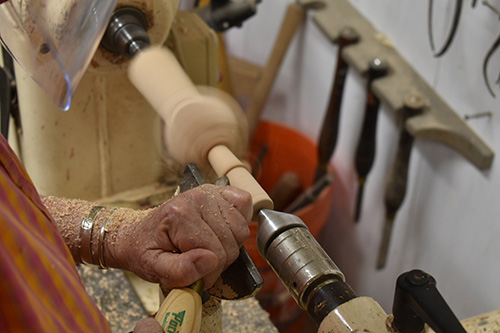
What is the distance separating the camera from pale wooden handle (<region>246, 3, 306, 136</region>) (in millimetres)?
1839

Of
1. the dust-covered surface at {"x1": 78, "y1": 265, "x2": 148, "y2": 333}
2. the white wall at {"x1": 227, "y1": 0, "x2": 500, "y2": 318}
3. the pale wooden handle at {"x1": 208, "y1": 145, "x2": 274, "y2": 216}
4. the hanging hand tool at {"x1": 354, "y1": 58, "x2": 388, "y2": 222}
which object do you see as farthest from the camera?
the hanging hand tool at {"x1": 354, "y1": 58, "x2": 388, "y2": 222}

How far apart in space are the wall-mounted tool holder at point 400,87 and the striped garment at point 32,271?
94 centimetres

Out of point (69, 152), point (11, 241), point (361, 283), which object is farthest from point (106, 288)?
point (361, 283)

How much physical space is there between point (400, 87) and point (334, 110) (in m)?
0.23

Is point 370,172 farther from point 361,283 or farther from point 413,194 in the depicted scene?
point 361,283

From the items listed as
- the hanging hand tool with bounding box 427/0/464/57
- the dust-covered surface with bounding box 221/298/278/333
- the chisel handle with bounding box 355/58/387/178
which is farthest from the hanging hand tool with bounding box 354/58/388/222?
the dust-covered surface with bounding box 221/298/278/333

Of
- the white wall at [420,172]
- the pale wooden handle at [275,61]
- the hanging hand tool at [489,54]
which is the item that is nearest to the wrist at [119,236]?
the white wall at [420,172]

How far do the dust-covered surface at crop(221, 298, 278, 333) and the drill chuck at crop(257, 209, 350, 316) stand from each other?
346 mm

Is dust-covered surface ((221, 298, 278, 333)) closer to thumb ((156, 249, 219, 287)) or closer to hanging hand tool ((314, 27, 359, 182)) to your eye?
thumb ((156, 249, 219, 287))

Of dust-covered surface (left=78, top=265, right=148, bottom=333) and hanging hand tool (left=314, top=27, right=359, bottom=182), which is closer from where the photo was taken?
dust-covered surface (left=78, top=265, right=148, bottom=333)

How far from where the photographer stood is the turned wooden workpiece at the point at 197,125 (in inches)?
30.4

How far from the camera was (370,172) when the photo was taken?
1712 millimetres

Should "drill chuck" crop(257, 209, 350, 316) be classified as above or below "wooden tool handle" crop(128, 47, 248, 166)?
below

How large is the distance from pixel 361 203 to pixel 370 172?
0.31 ft
